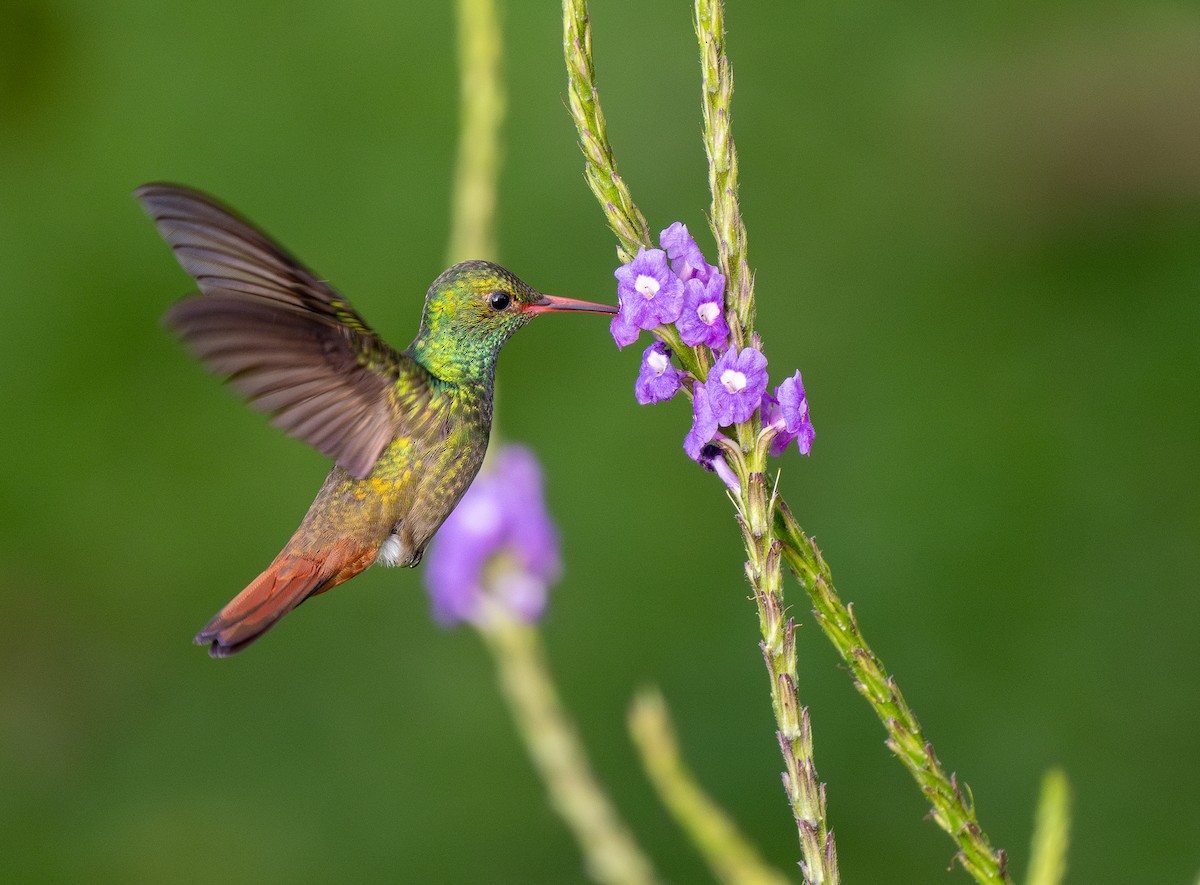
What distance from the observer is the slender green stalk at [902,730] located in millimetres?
1546

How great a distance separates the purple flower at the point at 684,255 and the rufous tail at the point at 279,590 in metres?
0.92

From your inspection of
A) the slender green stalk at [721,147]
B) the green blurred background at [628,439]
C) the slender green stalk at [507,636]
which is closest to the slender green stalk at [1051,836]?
the slender green stalk at [721,147]

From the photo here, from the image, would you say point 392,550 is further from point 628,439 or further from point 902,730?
point 628,439

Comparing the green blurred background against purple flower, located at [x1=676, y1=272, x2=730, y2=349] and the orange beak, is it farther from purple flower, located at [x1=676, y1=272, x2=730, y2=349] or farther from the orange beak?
purple flower, located at [x1=676, y1=272, x2=730, y2=349]

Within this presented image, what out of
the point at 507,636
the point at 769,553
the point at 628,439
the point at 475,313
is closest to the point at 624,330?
the point at 769,553

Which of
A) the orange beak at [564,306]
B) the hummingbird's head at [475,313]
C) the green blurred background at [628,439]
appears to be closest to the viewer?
the orange beak at [564,306]

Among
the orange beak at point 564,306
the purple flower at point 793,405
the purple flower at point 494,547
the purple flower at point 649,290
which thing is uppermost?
the orange beak at point 564,306

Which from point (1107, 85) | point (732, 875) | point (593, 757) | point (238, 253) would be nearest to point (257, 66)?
point (593, 757)

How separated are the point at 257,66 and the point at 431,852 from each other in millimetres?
3758

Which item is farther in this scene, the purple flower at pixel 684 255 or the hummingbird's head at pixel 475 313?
the hummingbird's head at pixel 475 313

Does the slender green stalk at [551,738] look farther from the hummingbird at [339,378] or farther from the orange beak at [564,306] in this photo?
the orange beak at [564,306]

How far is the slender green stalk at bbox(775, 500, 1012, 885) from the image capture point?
1.55 meters

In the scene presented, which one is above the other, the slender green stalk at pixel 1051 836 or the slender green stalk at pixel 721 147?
the slender green stalk at pixel 721 147

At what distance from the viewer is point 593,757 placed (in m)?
5.29
